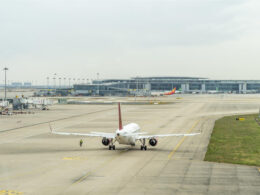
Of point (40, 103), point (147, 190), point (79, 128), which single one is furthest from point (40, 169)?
point (40, 103)

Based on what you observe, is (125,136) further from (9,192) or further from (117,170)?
(9,192)

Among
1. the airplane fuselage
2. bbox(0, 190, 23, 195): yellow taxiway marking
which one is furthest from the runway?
the airplane fuselage

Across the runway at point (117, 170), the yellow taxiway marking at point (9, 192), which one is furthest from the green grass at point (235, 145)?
the yellow taxiway marking at point (9, 192)

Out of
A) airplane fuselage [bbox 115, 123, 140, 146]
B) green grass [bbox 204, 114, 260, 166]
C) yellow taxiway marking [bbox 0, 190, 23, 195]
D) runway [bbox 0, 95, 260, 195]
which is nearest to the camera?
yellow taxiway marking [bbox 0, 190, 23, 195]

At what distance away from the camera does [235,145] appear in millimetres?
52219

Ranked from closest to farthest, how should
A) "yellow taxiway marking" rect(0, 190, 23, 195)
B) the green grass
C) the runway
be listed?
"yellow taxiway marking" rect(0, 190, 23, 195), the runway, the green grass

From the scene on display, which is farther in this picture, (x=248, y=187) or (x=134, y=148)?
(x=134, y=148)

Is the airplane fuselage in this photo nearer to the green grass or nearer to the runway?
the runway

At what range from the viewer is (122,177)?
1337 inches

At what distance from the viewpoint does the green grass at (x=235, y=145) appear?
42094mm

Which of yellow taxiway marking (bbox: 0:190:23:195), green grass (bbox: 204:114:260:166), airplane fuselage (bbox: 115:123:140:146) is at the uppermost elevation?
airplane fuselage (bbox: 115:123:140:146)

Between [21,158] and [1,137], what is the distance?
21.1 meters

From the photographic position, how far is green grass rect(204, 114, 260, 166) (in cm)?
4209

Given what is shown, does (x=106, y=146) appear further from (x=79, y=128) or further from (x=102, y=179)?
(x=79, y=128)
